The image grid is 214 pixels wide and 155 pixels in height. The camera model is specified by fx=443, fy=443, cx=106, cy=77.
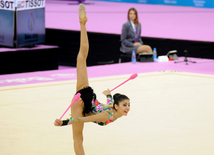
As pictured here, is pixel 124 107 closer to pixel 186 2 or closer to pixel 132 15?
pixel 132 15

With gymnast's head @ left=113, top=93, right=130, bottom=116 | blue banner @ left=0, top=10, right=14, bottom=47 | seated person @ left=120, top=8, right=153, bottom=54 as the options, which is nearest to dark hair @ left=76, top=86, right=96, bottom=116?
gymnast's head @ left=113, top=93, right=130, bottom=116

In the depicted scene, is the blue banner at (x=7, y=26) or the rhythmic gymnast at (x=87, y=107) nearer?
the rhythmic gymnast at (x=87, y=107)

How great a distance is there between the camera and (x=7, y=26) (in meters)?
8.72

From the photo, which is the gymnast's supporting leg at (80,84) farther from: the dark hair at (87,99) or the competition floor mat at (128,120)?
the competition floor mat at (128,120)

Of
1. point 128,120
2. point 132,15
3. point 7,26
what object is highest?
point 132,15

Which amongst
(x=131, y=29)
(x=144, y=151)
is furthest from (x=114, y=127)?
(x=131, y=29)

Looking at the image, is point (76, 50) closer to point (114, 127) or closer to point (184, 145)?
point (114, 127)

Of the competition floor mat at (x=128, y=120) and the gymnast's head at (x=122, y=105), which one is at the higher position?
the gymnast's head at (x=122, y=105)

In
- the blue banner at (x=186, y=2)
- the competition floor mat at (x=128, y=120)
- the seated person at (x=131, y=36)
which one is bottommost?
the competition floor mat at (x=128, y=120)

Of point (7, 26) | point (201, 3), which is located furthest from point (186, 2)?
point (7, 26)

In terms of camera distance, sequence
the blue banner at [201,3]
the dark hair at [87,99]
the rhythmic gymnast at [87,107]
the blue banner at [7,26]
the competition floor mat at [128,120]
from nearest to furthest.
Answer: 1. the rhythmic gymnast at [87,107]
2. the dark hair at [87,99]
3. the competition floor mat at [128,120]
4. the blue banner at [7,26]
5. the blue banner at [201,3]

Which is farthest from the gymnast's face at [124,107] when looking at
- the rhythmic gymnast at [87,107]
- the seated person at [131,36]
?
Answer: the seated person at [131,36]

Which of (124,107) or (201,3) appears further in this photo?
(201,3)

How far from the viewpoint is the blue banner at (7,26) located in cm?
865
